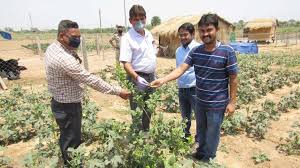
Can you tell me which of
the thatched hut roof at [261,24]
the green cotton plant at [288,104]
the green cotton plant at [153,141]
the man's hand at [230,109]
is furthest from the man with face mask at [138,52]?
the thatched hut roof at [261,24]

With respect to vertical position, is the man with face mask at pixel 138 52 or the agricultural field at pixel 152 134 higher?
the man with face mask at pixel 138 52

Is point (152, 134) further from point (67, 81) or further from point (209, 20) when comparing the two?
point (209, 20)

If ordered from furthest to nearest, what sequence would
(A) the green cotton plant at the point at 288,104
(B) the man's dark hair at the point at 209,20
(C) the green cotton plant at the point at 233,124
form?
(A) the green cotton plant at the point at 288,104
(C) the green cotton plant at the point at 233,124
(B) the man's dark hair at the point at 209,20

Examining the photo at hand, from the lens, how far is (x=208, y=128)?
402 cm

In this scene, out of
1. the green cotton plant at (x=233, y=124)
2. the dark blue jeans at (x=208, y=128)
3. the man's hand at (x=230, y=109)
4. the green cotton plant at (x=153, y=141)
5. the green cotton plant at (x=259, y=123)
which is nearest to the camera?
the green cotton plant at (x=153, y=141)

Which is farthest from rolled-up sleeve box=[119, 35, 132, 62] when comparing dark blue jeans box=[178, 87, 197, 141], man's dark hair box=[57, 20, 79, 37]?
dark blue jeans box=[178, 87, 197, 141]

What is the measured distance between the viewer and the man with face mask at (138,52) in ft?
13.7

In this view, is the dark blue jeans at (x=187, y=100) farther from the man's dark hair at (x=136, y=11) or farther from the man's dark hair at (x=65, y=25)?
the man's dark hair at (x=65, y=25)

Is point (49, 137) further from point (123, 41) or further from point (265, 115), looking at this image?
point (265, 115)

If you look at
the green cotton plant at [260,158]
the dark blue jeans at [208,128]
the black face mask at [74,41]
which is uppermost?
the black face mask at [74,41]

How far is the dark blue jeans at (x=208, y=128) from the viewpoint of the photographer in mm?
3907

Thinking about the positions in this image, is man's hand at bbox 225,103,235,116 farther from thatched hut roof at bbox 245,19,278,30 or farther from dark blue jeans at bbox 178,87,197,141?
thatched hut roof at bbox 245,19,278,30

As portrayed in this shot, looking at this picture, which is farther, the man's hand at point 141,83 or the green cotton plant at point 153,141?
the man's hand at point 141,83

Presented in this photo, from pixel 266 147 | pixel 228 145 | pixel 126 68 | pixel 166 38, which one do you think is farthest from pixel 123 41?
pixel 166 38
